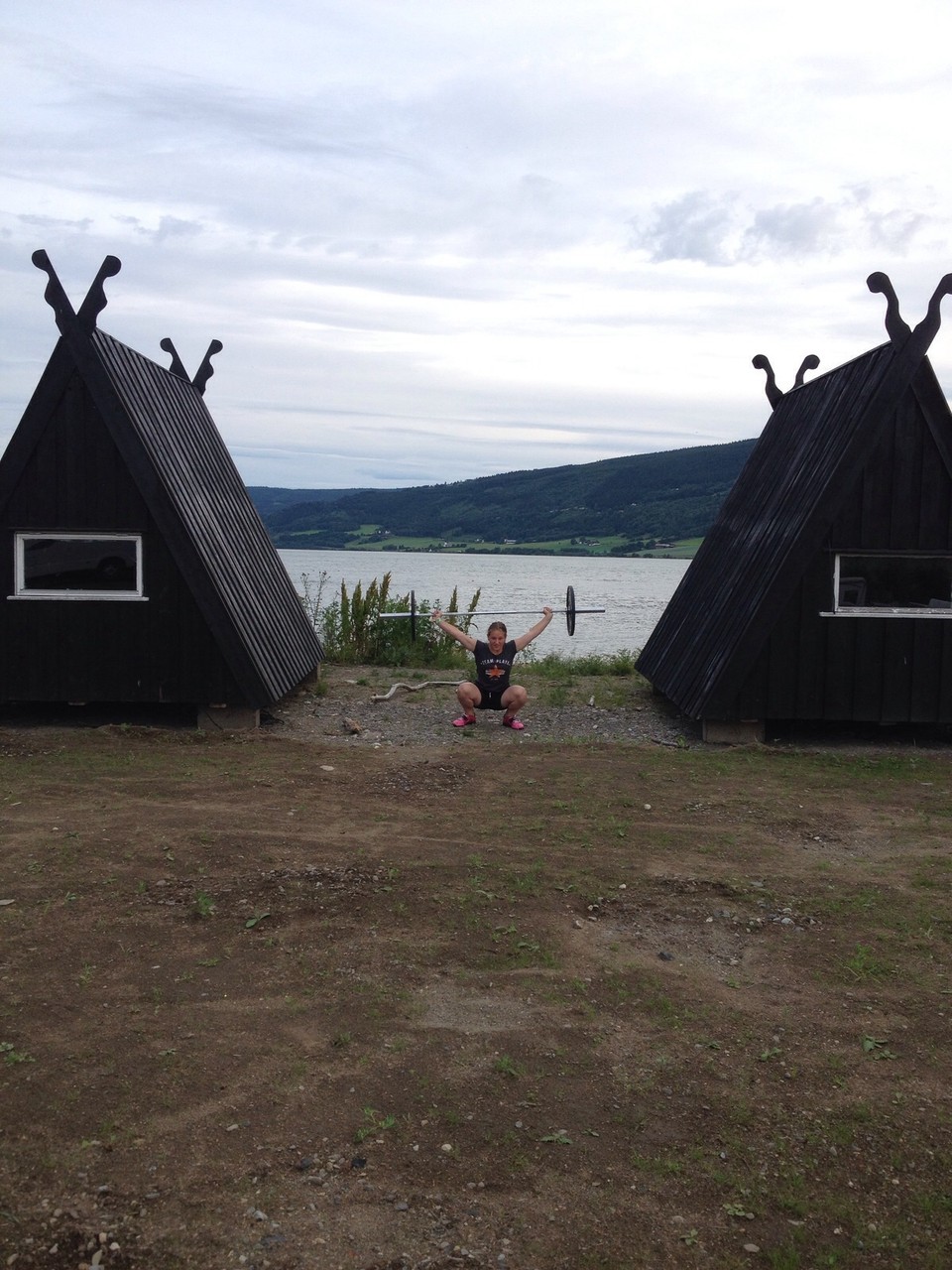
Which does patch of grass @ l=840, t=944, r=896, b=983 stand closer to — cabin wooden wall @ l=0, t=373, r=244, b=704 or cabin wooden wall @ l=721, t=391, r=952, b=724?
cabin wooden wall @ l=721, t=391, r=952, b=724

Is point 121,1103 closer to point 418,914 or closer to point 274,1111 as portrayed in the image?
point 274,1111

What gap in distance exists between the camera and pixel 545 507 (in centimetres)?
9544

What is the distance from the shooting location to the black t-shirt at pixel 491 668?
44.6 feet

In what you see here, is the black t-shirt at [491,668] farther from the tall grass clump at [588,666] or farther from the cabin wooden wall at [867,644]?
the tall grass clump at [588,666]

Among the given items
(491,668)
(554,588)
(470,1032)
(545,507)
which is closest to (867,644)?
(491,668)

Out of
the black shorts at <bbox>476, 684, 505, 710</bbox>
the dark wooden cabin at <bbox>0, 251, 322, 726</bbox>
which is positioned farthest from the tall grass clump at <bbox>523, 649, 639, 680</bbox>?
the dark wooden cabin at <bbox>0, 251, 322, 726</bbox>

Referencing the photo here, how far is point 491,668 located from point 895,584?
478cm

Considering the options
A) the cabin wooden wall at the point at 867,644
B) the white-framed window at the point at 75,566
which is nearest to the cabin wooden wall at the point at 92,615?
the white-framed window at the point at 75,566

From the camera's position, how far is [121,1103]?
4320mm

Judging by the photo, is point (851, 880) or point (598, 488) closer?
point (851, 880)

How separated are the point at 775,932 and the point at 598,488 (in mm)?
92211

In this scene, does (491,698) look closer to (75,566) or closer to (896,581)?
(896,581)

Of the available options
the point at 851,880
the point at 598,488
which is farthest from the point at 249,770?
the point at 598,488

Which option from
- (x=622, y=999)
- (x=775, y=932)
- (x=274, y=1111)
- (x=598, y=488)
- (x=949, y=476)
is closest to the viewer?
(x=274, y=1111)
